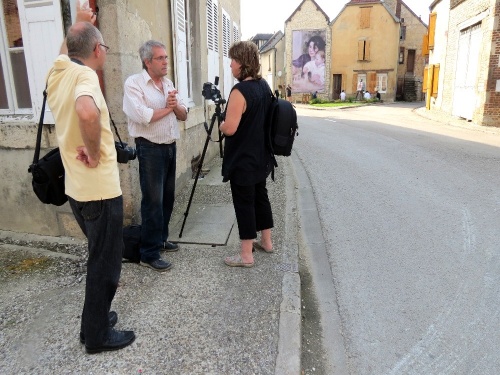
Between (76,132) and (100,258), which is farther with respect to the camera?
(100,258)

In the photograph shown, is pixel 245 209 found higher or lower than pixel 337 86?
lower

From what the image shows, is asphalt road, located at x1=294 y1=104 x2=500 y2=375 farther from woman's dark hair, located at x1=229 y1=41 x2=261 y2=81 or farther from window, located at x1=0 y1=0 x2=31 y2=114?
window, located at x1=0 y1=0 x2=31 y2=114

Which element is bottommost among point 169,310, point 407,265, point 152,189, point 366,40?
point 407,265

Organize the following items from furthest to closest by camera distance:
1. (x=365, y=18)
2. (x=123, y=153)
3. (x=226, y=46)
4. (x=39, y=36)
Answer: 1. (x=365, y=18)
2. (x=226, y=46)
3. (x=39, y=36)
4. (x=123, y=153)

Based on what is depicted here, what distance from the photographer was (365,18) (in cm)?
3788

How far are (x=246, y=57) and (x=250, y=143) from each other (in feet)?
2.39

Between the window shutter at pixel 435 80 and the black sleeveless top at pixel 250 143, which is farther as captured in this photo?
the window shutter at pixel 435 80

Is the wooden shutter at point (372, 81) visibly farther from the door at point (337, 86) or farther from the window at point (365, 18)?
the window at point (365, 18)

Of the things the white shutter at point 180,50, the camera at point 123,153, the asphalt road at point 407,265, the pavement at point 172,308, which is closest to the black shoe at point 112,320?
the pavement at point 172,308

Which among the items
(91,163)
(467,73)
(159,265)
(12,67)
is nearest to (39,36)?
(12,67)

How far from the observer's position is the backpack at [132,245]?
3.79m

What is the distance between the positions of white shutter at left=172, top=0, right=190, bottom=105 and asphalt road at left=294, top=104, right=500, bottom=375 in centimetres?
263

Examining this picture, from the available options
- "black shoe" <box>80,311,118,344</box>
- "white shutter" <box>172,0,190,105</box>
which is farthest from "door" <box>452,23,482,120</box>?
"black shoe" <box>80,311,118,344</box>

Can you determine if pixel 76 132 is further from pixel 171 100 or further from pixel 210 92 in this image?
pixel 210 92
